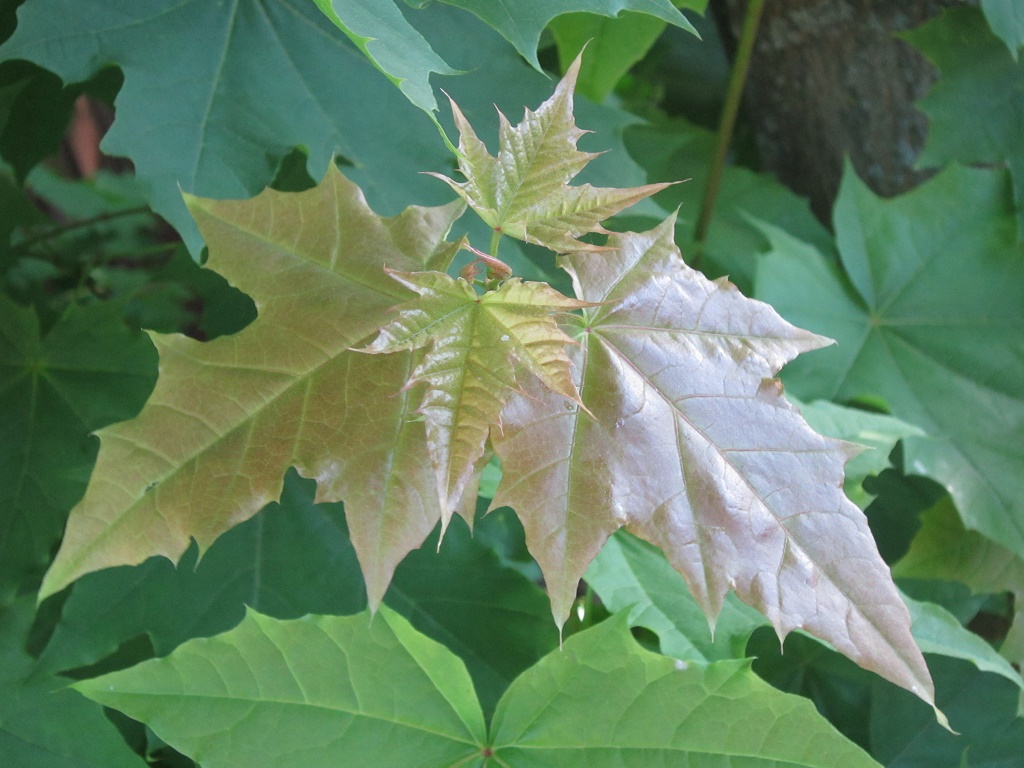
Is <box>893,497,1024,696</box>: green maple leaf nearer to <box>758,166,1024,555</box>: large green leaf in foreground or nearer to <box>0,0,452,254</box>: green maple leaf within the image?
<box>758,166,1024,555</box>: large green leaf in foreground

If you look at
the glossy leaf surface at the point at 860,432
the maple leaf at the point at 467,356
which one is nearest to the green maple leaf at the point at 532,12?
the maple leaf at the point at 467,356

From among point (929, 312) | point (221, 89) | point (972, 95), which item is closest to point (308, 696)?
point (221, 89)

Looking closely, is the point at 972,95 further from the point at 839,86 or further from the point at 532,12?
the point at 532,12

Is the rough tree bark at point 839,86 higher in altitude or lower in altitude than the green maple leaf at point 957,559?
higher

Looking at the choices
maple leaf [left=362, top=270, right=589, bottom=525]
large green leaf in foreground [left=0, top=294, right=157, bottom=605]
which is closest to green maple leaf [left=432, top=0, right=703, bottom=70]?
maple leaf [left=362, top=270, right=589, bottom=525]

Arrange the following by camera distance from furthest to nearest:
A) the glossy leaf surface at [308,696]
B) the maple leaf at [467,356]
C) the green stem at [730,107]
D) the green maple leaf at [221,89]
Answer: the green stem at [730,107] → the green maple leaf at [221,89] → the glossy leaf surface at [308,696] → the maple leaf at [467,356]

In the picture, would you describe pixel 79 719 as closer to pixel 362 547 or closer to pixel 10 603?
pixel 10 603

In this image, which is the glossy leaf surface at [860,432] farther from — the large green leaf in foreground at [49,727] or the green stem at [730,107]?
the large green leaf in foreground at [49,727]
